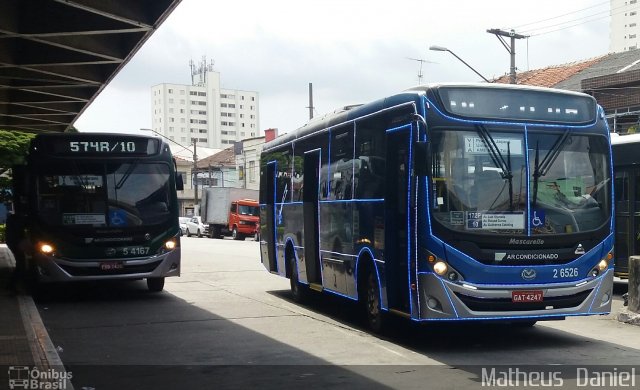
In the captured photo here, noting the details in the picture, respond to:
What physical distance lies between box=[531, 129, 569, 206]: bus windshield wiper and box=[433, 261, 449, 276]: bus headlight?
129 centimetres

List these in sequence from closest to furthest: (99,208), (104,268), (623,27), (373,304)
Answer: (373,304), (104,268), (99,208), (623,27)

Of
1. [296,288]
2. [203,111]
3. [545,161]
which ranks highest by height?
[203,111]

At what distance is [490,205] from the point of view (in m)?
8.51

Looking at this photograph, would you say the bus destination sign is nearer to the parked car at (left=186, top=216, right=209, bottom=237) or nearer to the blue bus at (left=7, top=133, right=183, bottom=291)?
the blue bus at (left=7, top=133, right=183, bottom=291)

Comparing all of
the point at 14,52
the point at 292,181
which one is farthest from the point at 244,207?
the point at 292,181

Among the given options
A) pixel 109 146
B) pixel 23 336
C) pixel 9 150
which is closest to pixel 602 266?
pixel 23 336

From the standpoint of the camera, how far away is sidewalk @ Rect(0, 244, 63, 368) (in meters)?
7.89

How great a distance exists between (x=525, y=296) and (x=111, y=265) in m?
7.80

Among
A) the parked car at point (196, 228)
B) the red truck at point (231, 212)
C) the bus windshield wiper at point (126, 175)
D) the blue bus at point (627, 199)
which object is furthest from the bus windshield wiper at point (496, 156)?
the parked car at point (196, 228)

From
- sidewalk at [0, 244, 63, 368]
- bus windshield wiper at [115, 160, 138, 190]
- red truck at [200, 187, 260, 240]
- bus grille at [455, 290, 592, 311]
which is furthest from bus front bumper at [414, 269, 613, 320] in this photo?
red truck at [200, 187, 260, 240]

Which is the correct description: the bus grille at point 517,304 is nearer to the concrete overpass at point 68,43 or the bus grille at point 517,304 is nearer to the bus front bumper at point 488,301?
the bus front bumper at point 488,301

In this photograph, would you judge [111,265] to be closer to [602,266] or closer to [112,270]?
[112,270]

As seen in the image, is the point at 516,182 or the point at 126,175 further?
the point at 126,175

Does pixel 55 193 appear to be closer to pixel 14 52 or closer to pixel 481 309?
pixel 14 52
